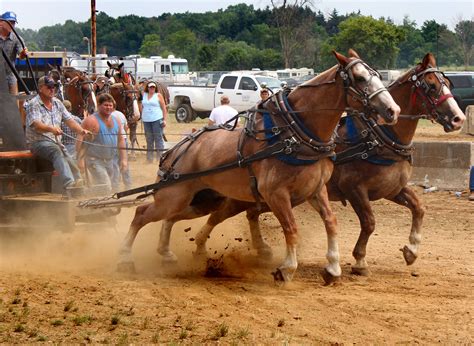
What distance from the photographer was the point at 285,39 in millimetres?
65000

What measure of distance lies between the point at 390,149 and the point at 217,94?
2549 centimetres

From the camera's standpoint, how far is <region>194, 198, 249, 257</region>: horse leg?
11.3 m

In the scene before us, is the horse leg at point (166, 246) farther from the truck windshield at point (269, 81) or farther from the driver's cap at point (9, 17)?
the truck windshield at point (269, 81)

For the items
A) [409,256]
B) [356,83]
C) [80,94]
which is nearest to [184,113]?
[80,94]

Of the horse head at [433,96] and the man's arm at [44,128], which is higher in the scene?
Result: the horse head at [433,96]

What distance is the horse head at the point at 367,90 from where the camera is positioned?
9.29 metres

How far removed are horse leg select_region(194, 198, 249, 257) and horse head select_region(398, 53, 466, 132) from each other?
92.2 inches

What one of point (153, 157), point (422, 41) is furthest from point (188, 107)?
point (422, 41)

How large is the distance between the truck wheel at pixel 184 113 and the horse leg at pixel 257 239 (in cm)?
2611

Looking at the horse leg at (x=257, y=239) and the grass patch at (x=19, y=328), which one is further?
the horse leg at (x=257, y=239)

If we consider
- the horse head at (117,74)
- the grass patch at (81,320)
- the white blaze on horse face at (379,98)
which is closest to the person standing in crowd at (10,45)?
the white blaze on horse face at (379,98)

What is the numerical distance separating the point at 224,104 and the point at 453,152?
14.1 feet

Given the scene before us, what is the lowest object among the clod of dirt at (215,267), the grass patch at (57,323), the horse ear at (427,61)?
the clod of dirt at (215,267)

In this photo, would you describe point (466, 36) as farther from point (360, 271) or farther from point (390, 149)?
point (360, 271)
